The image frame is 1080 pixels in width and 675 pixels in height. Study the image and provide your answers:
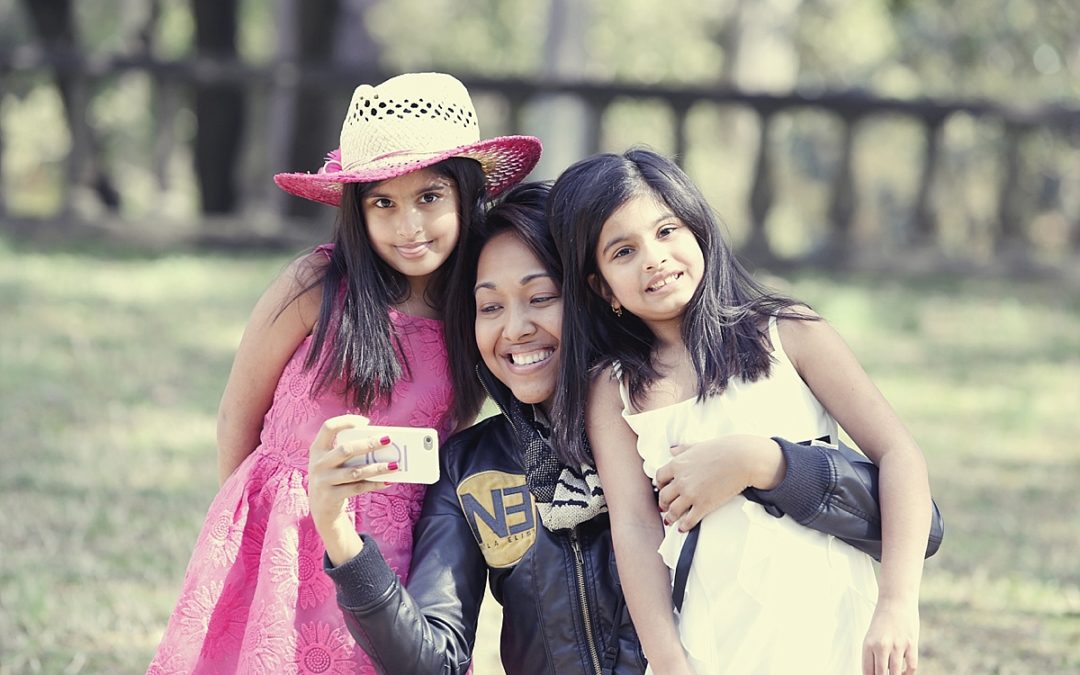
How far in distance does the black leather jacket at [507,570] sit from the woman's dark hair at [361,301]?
206 mm

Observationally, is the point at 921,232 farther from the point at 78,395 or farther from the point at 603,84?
the point at 78,395

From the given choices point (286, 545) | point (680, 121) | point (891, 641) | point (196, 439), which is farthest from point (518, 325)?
point (680, 121)

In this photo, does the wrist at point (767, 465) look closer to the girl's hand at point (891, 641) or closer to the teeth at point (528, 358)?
the girl's hand at point (891, 641)

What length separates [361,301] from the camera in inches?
110

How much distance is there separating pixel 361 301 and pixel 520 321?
0.33 metres

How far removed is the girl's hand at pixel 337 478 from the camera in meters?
2.33

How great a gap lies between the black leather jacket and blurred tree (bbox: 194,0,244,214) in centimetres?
998

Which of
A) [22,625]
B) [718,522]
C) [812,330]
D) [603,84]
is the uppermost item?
Answer: [603,84]

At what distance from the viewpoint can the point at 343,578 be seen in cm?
238

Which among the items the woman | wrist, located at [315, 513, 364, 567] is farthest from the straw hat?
wrist, located at [315, 513, 364, 567]

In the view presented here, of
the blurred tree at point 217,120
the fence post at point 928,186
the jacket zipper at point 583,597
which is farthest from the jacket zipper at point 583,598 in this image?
the blurred tree at point 217,120

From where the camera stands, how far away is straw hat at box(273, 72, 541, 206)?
9.11 ft

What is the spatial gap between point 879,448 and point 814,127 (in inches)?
743

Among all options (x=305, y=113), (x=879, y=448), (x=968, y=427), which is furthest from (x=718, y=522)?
(x=305, y=113)
